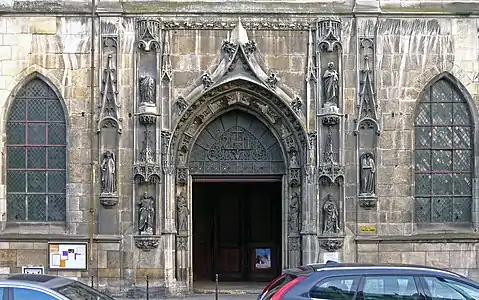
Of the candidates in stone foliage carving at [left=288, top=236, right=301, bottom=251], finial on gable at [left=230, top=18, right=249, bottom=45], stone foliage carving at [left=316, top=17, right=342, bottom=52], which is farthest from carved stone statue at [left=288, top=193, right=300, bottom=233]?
finial on gable at [left=230, top=18, right=249, bottom=45]

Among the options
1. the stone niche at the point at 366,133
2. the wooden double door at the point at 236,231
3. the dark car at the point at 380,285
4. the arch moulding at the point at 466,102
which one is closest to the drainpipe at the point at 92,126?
the wooden double door at the point at 236,231

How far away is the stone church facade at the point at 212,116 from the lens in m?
19.8

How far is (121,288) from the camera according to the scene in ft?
64.5

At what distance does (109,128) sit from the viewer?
65.1 feet

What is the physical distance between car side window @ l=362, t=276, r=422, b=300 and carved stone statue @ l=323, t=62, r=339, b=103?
1001 cm

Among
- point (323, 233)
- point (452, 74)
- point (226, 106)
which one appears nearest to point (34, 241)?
point (226, 106)

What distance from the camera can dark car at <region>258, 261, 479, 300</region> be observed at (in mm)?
10156

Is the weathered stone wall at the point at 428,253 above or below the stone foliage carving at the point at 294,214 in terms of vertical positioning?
below

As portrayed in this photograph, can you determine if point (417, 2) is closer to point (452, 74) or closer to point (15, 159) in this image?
point (452, 74)

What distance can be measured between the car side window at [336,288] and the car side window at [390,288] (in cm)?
15

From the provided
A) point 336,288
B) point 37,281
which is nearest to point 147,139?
point 37,281

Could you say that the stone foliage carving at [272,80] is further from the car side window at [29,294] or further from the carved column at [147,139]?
the car side window at [29,294]

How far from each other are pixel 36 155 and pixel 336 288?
11.9 metres

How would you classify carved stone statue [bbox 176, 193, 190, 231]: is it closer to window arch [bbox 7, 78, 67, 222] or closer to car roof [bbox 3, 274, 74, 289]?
window arch [bbox 7, 78, 67, 222]
